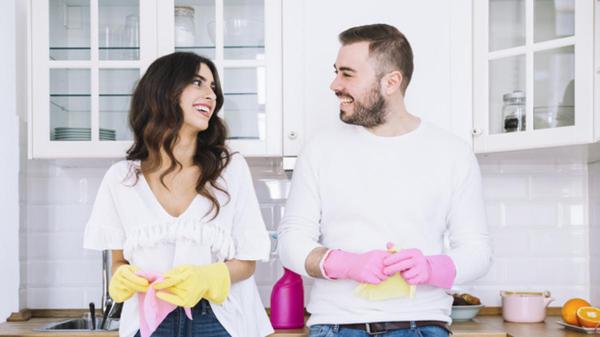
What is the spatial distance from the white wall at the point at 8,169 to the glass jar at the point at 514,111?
1.73 metres

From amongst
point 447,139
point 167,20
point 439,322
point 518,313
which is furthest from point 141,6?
point 518,313

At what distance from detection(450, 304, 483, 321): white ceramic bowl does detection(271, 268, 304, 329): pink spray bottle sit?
0.51 metres

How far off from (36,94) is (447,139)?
4.36 ft

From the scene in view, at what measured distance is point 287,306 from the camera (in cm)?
251

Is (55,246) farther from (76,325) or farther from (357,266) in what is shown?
(357,266)

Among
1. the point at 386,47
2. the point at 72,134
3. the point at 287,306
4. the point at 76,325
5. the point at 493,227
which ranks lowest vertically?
the point at 76,325

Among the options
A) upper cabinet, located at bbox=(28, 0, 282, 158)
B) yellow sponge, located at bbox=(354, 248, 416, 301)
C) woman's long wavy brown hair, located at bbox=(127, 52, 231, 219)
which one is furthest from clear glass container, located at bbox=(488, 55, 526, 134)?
woman's long wavy brown hair, located at bbox=(127, 52, 231, 219)

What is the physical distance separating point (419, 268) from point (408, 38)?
918 mm

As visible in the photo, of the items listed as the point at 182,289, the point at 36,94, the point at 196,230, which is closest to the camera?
the point at 182,289

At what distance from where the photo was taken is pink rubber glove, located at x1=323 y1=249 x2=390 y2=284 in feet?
6.26

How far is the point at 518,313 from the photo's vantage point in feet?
8.73

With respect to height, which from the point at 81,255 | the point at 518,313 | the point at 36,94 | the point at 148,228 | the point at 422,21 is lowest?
the point at 518,313

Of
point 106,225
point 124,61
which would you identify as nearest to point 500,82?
point 124,61

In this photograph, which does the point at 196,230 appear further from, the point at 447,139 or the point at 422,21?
the point at 422,21
